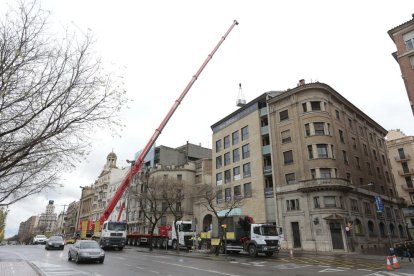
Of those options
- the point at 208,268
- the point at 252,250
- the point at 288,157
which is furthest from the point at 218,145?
the point at 208,268

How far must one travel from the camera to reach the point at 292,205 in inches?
1502

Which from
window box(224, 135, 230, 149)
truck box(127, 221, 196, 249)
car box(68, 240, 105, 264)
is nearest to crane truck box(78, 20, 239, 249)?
truck box(127, 221, 196, 249)

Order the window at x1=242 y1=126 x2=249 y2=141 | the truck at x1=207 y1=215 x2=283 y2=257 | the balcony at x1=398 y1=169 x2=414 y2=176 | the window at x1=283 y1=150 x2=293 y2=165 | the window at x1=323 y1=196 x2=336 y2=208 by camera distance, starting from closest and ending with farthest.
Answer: the truck at x1=207 y1=215 x2=283 y2=257 → the window at x1=323 y1=196 x2=336 y2=208 → the window at x1=283 y1=150 x2=293 y2=165 → the window at x1=242 y1=126 x2=249 y2=141 → the balcony at x1=398 y1=169 x2=414 y2=176

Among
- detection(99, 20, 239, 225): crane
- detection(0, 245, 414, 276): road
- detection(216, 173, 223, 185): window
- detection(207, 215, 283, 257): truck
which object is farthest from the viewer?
detection(216, 173, 223, 185): window

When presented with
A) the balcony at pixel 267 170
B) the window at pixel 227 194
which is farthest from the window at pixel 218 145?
the balcony at pixel 267 170

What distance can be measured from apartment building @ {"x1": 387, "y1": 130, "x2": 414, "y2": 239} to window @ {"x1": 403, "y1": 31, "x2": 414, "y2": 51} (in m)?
40.0

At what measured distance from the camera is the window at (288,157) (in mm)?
40344

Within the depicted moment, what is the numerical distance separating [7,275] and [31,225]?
19807 cm

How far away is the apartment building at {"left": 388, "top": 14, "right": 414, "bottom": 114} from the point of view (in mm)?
30688

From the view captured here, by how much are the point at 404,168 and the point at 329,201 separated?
130ft

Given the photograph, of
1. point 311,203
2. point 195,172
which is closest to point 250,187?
point 311,203

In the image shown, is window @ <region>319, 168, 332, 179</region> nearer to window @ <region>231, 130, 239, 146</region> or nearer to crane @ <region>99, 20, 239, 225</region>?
window @ <region>231, 130, 239, 146</region>

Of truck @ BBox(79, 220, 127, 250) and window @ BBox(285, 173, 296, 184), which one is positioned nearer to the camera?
truck @ BBox(79, 220, 127, 250)

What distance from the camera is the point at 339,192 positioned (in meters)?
35.7
